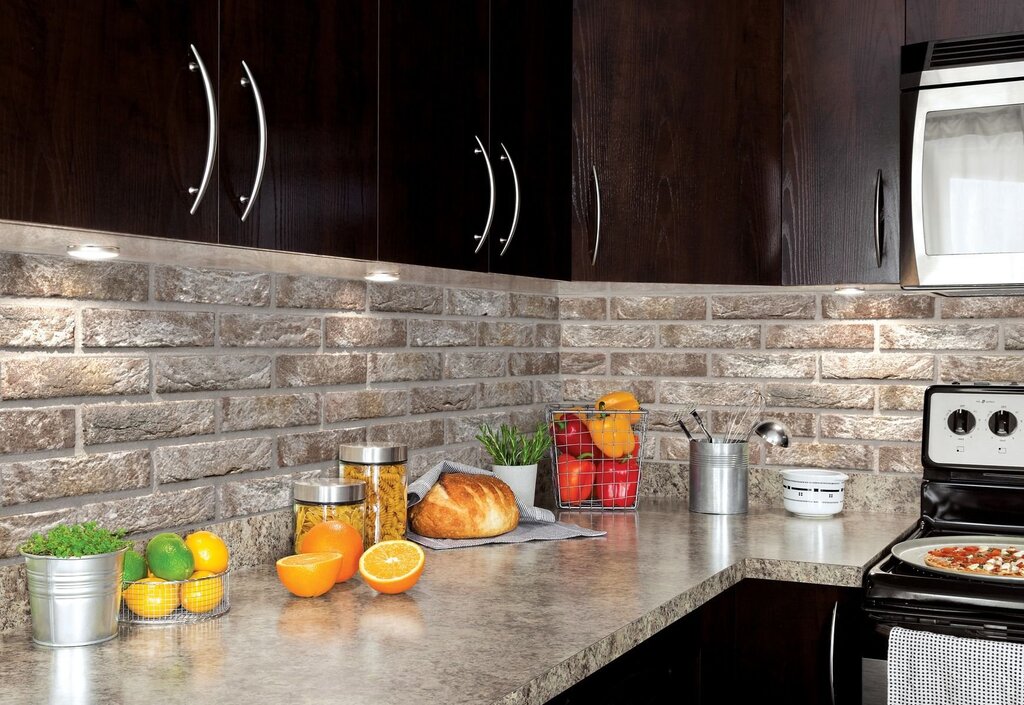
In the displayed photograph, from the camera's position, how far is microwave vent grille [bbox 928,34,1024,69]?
7.09ft

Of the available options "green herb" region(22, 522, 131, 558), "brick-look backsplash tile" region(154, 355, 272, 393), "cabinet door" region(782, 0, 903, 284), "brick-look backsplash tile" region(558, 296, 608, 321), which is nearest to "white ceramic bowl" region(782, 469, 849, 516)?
"cabinet door" region(782, 0, 903, 284)

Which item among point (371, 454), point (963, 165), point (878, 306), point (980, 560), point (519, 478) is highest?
point (963, 165)

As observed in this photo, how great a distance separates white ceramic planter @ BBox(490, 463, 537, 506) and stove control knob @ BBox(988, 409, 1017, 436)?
1050 millimetres

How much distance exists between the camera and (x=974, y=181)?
2189 millimetres

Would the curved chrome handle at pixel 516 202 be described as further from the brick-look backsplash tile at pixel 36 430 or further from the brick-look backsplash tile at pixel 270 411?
the brick-look backsplash tile at pixel 36 430

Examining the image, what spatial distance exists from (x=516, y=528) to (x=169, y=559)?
87cm

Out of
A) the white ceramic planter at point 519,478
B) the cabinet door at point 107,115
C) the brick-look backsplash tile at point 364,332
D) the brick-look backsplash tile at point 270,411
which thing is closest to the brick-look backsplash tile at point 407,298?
Result: the brick-look backsplash tile at point 364,332

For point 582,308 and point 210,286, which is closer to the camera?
point 210,286

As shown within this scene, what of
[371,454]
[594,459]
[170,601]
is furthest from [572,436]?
[170,601]

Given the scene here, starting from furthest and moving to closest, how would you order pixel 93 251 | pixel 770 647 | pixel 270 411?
1. pixel 770 647
2. pixel 270 411
3. pixel 93 251

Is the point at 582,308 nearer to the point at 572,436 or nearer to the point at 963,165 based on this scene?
the point at 572,436

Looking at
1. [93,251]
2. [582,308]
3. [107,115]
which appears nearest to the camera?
[107,115]

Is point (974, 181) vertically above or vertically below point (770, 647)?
above

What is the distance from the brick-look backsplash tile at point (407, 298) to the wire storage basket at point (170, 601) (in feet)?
2.87
